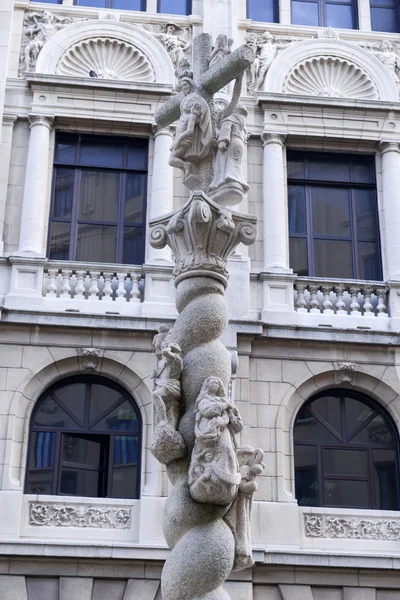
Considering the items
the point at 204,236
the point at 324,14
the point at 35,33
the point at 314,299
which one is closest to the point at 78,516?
the point at 314,299

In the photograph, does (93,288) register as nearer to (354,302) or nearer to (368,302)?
Result: (354,302)

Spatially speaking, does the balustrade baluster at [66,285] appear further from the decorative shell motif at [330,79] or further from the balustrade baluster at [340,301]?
the decorative shell motif at [330,79]

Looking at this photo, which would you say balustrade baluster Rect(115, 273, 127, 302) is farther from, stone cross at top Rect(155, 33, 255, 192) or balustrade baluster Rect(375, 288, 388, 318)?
stone cross at top Rect(155, 33, 255, 192)

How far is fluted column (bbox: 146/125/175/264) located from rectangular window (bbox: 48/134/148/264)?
0.43 meters

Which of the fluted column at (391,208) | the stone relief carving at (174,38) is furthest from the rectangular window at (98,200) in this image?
the fluted column at (391,208)

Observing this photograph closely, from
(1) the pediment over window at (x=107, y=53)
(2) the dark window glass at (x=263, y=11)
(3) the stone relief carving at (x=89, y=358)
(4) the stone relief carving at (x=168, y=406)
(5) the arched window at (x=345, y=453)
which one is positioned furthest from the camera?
(2) the dark window glass at (x=263, y=11)

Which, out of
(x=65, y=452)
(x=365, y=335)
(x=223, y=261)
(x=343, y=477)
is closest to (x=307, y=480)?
(x=343, y=477)

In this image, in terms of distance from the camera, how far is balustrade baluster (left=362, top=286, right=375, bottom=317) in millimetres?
18172

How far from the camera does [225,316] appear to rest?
28.7 ft

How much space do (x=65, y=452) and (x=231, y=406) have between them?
369 inches

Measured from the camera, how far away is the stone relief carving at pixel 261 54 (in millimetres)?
20266

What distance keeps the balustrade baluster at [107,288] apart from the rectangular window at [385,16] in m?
8.44

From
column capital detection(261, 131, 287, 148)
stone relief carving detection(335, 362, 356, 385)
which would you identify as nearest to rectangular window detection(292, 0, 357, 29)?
column capital detection(261, 131, 287, 148)

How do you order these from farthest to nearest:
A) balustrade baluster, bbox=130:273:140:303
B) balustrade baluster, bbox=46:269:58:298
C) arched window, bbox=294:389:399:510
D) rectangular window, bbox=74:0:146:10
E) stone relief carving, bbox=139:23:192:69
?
rectangular window, bbox=74:0:146:10 < stone relief carving, bbox=139:23:192:69 < balustrade baluster, bbox=130:273:140:303 < balustrade baluster, bbox=46:269:58:298 < arched window, bbox=294:389:399:510
